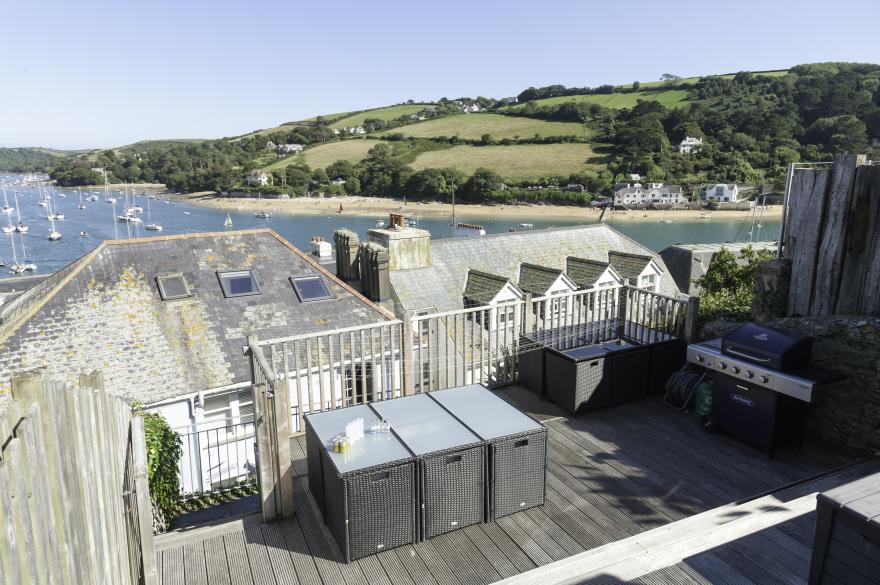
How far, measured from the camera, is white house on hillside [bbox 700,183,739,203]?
89.7 metres

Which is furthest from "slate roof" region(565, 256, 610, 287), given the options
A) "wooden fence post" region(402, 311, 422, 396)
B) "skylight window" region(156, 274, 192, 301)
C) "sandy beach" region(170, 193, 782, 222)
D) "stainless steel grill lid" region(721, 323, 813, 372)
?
"sandy beach" region(170, 193, 782, 222)

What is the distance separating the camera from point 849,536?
9.96ft

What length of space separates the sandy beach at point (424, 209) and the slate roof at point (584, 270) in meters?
71.5

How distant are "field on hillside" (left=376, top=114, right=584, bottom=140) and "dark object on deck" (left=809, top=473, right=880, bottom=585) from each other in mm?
132013

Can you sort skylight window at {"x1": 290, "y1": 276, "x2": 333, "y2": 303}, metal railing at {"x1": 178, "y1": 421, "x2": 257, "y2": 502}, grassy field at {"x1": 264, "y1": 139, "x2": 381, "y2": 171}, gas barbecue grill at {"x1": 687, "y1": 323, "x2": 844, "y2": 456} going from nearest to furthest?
gas barbecue grill at {"x1": 687, "y1": 323, "x2": 844, "y2": 456} < metal railing at {"x1": 178, "y1": 421, "x2": 257, "y2": 502} < skylight window at {"x1": 290, "y1": 276, "x2": 333, "y2": 303} < grassy field at {"x1": 264, "y1": 139, "x2": 381, "y2": 171}

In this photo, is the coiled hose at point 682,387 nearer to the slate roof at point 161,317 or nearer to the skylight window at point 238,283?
the slate roof at point 161,317

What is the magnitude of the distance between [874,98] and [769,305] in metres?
130

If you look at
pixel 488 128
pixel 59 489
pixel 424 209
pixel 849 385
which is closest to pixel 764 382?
pixel 849 385

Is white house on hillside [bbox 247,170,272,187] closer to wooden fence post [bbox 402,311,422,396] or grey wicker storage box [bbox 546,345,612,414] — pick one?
wooden fence post [bbox 402,311,422,396]

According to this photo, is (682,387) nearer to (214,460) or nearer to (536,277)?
(214,460)

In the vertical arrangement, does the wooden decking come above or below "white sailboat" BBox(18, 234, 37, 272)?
above

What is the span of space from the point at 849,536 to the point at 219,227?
86.3m

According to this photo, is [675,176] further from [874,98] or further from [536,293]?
[536,293]

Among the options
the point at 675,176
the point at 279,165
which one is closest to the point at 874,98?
the point at 675,176
